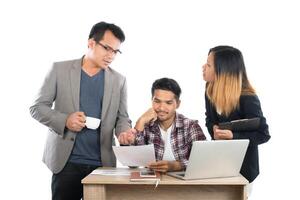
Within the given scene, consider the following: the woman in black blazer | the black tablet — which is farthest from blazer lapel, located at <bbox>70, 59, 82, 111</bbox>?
the black tablet

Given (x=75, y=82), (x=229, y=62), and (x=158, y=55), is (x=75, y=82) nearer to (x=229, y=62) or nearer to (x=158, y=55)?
(x=229, y=62)

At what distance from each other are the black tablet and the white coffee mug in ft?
2.11

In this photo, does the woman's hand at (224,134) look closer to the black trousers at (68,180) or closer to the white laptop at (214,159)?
the white laptop at (214,159)

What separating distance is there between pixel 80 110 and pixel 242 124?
0.91m

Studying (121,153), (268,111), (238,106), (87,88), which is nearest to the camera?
(121,153)

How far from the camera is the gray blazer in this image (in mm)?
2662

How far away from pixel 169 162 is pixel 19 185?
171 centimetres

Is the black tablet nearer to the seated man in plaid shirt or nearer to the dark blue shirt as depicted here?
the seated man in plaid shirt

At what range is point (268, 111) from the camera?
360 cm

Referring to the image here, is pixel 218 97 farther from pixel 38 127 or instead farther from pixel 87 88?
pixel 38 127

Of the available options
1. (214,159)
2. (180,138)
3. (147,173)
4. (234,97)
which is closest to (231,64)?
(234,97)

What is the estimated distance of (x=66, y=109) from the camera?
2.73m

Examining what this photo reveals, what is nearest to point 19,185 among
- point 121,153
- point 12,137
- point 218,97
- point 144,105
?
point 12,137

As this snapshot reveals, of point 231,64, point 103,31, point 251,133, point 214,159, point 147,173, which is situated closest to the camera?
point 214,159
